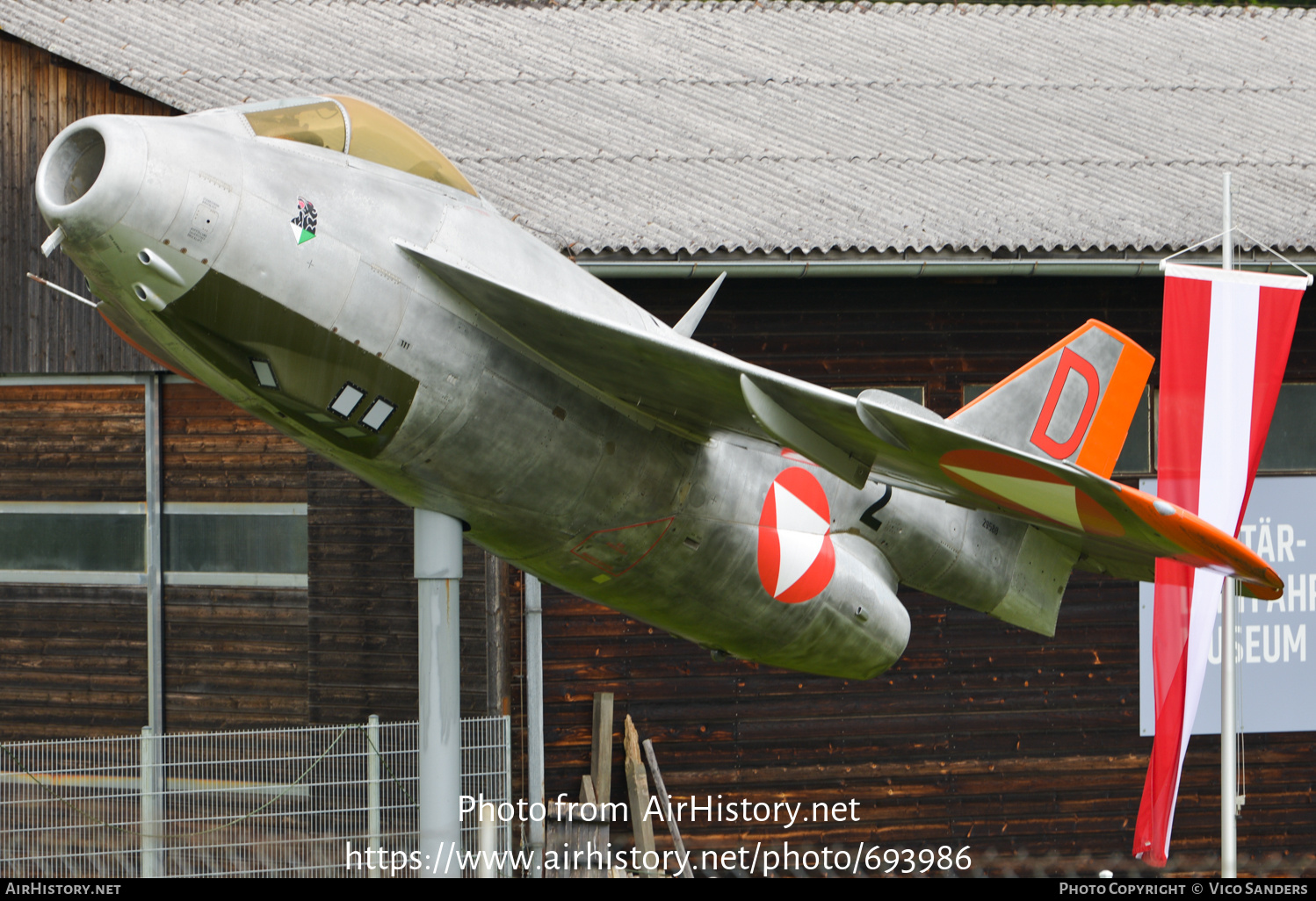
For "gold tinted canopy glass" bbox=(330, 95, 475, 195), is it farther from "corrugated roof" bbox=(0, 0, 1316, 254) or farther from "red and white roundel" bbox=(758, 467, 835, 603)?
"corrugated roof" bbox=(0, 0, 1316, 254)

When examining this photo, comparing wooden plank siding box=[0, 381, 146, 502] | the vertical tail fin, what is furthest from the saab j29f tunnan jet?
wooden plank siding box=[0, 381, 146, 502]

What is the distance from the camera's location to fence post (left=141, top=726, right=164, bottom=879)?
857 cm

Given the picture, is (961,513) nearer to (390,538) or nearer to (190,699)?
(390,538)

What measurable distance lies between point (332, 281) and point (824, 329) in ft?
20.4

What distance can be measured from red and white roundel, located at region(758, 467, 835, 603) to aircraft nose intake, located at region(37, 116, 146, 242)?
353cm

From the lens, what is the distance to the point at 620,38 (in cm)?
1380

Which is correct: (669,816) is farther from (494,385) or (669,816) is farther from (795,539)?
(494,385)

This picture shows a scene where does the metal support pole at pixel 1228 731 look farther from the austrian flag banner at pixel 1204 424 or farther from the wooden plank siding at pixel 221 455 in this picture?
the wooden plank siding at pixel 221 455

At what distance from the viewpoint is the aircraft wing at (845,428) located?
5078mm

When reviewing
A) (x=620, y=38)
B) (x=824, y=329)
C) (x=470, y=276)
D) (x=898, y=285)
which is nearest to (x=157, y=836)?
(x=470, y=276)

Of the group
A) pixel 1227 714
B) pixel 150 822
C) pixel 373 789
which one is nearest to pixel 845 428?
pixel 1227 714

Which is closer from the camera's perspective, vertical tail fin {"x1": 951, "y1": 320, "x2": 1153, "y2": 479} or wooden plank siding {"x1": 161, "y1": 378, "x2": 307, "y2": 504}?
vertical tail fin {"x1": 951, "y1": 320, "x2": 1153, "y2": 479}

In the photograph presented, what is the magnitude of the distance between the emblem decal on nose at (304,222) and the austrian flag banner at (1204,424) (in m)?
5.20

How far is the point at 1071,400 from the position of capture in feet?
24.9
